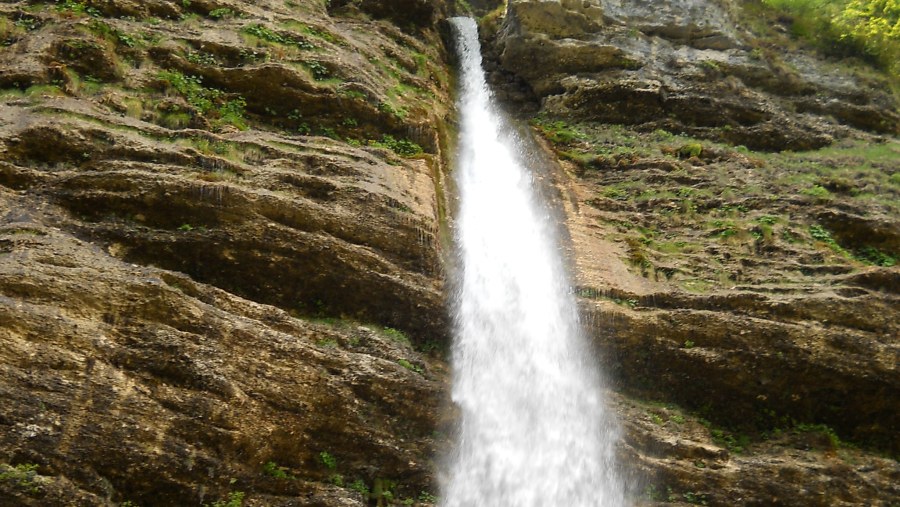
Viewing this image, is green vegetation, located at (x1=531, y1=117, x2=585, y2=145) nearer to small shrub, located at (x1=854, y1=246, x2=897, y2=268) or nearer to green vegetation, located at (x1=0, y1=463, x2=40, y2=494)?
small shrub, located at (x1=854, y1=246, x2=897, y2=268)

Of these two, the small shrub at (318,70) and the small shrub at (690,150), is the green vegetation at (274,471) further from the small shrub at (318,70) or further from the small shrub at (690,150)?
the small shrub at (690,150)

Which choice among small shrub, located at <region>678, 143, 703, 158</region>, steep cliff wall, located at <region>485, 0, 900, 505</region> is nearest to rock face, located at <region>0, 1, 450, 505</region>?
steep cliff wall, located at <region>485, 0, 900, 505</region>

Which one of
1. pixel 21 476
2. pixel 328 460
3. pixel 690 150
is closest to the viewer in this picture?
pixel 21 476

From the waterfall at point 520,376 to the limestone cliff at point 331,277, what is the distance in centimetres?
41

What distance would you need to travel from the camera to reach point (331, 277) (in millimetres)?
10047

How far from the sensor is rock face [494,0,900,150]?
56.6 ft

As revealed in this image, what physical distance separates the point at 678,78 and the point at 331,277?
42.4ft

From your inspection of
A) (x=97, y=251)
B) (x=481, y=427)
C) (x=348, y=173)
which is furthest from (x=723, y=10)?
(x=97, y=251)

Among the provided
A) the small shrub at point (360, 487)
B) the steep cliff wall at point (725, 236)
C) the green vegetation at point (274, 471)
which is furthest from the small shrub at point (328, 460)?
the steep cliff wall at point (725, 236)

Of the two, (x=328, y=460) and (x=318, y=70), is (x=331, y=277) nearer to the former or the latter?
(x=328, y=460)

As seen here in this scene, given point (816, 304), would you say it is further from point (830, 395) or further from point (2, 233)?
point (2, 233)

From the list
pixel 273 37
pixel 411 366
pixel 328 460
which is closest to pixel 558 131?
pixel 273 37

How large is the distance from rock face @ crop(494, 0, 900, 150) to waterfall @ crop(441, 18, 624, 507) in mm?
5917

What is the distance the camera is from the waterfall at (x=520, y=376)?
9641 mm
